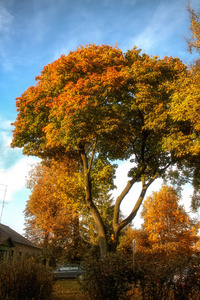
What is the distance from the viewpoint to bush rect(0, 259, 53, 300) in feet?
22.5

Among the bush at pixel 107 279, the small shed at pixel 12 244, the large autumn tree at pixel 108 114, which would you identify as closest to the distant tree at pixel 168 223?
the small shed at pixel 12 244

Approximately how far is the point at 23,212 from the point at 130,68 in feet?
117

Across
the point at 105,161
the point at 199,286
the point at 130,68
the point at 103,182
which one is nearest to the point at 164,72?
the point at 130,68

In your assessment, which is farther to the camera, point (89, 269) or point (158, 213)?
point (158, 213)

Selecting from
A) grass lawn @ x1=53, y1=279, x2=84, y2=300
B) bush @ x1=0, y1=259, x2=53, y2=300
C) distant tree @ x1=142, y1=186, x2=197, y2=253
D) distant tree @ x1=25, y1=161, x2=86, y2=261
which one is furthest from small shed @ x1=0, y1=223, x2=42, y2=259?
distant tree @ x1=142, y1=186, x2=197, y2=253

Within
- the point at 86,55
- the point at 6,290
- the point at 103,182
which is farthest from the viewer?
the point at 103,182

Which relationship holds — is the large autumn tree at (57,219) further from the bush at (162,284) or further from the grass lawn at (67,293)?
the bush at (162,284)

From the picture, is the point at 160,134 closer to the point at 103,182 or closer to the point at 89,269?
the point at 103,182

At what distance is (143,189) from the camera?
634 inches

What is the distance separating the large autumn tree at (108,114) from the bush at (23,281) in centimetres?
618

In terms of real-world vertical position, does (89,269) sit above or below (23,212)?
below

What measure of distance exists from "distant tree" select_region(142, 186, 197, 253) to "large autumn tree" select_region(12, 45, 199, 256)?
20.7 meters

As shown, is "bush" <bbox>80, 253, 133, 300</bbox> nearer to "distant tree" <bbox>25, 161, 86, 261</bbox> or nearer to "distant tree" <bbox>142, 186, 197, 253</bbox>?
"distant tree" <bbox>25, 161, 86, 261</bbox>

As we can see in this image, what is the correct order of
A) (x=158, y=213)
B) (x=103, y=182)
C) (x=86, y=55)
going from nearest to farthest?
(x=86, y=55)
(x=103, y=182)
(x=158, y=213)
